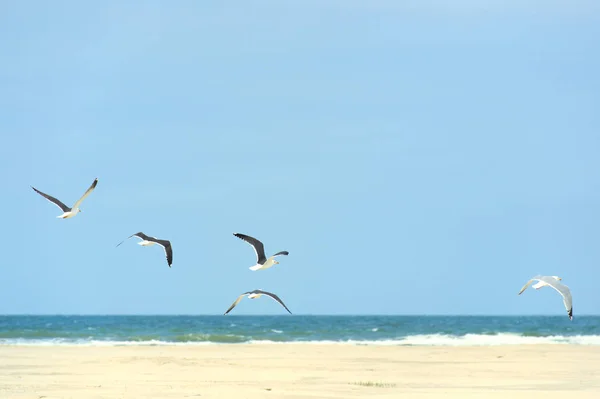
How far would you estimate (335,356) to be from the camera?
84.6ft

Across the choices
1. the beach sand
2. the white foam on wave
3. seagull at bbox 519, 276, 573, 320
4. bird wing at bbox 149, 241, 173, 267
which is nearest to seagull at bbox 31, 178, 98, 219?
bird wing at bbox 149, 241, 173, 267

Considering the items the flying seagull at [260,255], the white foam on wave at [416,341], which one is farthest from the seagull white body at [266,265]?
the white foam on wave at [416,341]

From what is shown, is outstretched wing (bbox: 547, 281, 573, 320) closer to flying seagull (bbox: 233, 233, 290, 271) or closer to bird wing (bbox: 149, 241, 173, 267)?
flying seagull (bbox: 233, 233, 290, 271)

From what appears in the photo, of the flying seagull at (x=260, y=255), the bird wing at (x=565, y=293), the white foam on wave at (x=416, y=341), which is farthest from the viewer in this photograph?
the white foam on wave at (x=416, y=341)

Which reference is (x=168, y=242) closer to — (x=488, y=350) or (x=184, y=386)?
(x=184, y=386)

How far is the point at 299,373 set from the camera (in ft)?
66.2

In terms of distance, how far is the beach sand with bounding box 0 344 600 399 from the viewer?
1653 cm

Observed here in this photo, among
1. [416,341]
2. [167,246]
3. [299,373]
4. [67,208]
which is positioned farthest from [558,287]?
[416,341]

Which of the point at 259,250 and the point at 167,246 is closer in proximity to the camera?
the point at 259,250

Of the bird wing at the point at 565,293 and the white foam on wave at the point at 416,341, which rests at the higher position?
the bird wing at the point at 565,293

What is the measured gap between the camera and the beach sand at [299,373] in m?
16.5

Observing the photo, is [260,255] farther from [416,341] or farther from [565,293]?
[416,341]

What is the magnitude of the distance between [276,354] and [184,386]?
9.70m

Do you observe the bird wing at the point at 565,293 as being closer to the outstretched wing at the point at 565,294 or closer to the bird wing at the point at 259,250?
the outstretched wing at the point at 565,294
